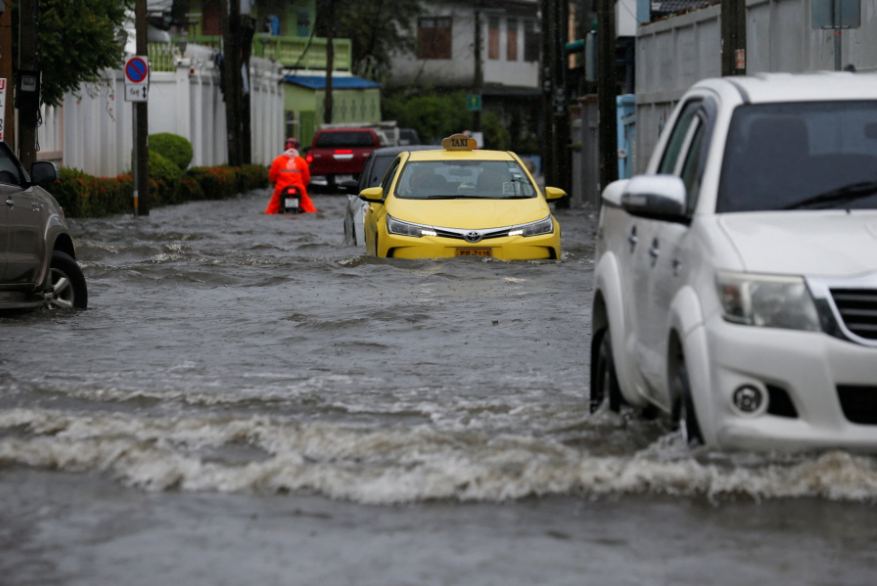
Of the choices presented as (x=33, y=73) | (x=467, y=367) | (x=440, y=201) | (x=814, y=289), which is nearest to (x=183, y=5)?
(x=33, y=73)

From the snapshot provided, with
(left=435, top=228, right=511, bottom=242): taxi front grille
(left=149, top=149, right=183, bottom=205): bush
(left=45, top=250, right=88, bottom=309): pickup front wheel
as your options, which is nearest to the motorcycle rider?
(left=149, top=149, right=183, bottom=205): bush

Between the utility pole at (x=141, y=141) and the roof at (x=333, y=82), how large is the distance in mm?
37998

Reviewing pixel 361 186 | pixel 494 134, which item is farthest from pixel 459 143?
pixel 494 134

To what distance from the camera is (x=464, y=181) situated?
1723 centimetres

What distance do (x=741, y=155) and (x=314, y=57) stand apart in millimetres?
68080

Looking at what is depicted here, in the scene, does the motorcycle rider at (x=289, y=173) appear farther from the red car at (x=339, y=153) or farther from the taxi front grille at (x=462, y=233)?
the taxi front grille at (x=462, y=233)

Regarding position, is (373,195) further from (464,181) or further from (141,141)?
(141,141)

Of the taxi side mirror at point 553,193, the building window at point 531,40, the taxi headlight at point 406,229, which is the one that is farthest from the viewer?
the building window at point 531,40

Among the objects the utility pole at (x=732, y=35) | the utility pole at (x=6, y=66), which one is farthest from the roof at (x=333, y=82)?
the utility pole at (x=732, y=35)

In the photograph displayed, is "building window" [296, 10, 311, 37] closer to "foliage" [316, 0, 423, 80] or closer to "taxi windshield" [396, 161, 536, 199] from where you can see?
"foliage" [316, 0, 423, 80]

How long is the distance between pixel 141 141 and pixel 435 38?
193 feet

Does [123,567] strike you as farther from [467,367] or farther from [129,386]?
[467,367]

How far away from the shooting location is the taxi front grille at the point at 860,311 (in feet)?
19.2

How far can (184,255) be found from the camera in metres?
21.3
